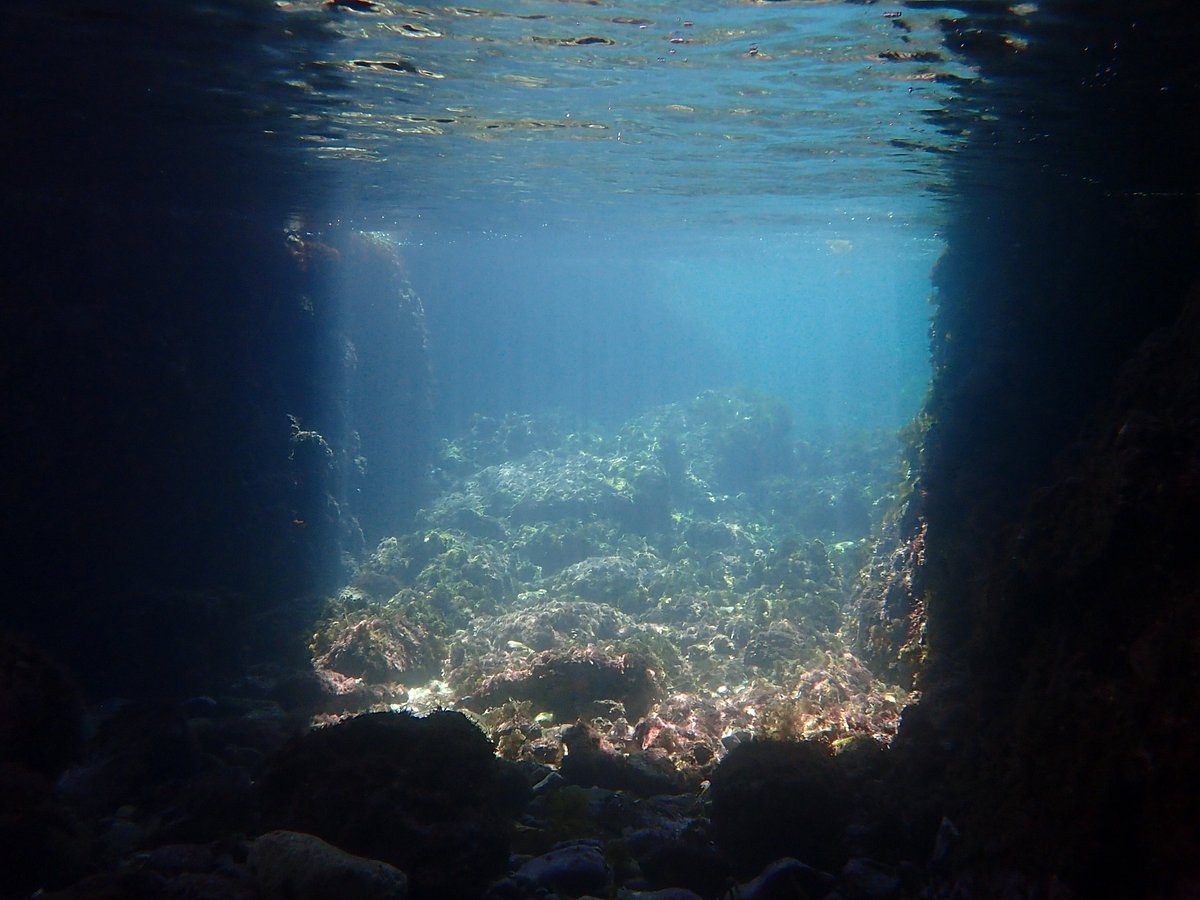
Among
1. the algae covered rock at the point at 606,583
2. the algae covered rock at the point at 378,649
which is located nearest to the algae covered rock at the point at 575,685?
the algae covered rock at the point at 378,649

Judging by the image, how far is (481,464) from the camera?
1304 inches

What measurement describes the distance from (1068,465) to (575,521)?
1841 centimetres

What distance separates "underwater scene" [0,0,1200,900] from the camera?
486 cm

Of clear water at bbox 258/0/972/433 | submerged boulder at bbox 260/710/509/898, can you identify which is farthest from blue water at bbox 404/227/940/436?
submerged boulder at bbox 260/710/509/898

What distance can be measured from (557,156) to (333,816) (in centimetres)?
1598

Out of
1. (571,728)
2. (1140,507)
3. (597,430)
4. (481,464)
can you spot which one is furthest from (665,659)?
(597,430)

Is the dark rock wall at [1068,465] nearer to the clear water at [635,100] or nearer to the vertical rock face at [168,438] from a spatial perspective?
the clear water at [635,100]

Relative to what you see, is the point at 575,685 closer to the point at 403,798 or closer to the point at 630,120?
the point at 403,798

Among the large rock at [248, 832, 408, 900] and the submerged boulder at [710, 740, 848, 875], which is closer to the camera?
→ the large rock at [248, 832, 408, 900]

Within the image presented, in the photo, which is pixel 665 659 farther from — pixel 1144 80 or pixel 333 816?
pixel 1144 80

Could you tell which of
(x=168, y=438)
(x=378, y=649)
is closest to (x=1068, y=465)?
(x=378, y=649)

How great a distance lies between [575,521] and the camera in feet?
83.8

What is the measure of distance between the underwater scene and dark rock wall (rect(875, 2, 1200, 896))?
50 mm

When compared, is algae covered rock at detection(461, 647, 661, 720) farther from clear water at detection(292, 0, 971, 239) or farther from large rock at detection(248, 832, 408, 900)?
clear water at detection(292, 0, 971, 239)
